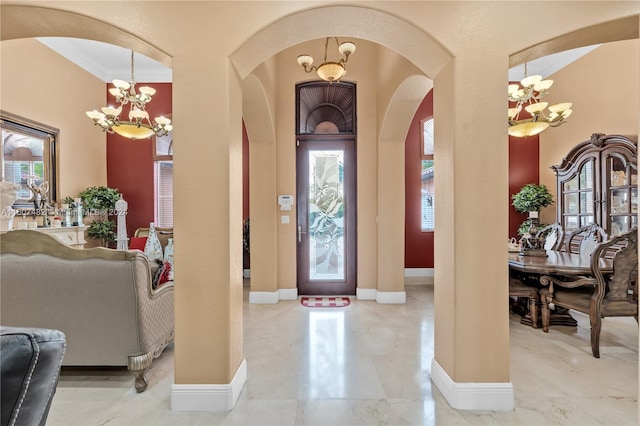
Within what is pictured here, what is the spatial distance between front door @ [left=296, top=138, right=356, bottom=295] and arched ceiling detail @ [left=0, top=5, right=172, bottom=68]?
9.11 ft

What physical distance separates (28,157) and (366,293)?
536 cm

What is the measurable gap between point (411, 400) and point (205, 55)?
8.76 ft

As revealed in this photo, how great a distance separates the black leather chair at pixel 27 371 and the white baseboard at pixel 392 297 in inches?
155

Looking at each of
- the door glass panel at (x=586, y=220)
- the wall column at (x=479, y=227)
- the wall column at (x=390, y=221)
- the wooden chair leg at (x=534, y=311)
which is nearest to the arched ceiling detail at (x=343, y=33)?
the wall column at (x=479, y=227)

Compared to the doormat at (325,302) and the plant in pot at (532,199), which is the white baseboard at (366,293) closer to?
the doormat at (325,302)

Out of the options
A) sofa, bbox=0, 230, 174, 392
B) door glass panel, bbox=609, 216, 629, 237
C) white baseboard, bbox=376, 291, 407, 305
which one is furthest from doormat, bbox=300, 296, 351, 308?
door glass panel, bbox=609, 216, 629, 237

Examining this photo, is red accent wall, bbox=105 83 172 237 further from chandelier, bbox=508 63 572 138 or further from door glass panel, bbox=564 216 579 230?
door glass panel, bbox=564 216 579 230

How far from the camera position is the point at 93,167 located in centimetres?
562

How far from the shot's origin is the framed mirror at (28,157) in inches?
162

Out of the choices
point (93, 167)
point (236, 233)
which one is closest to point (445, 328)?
point (236, 233)

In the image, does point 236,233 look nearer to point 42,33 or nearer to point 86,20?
point 86,20

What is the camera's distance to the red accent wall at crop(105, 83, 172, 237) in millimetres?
5891

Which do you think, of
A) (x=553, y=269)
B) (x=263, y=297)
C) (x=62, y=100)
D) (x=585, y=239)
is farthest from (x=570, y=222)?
(x=62, y=100)

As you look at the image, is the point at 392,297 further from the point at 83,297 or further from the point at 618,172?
the point at 83,297
